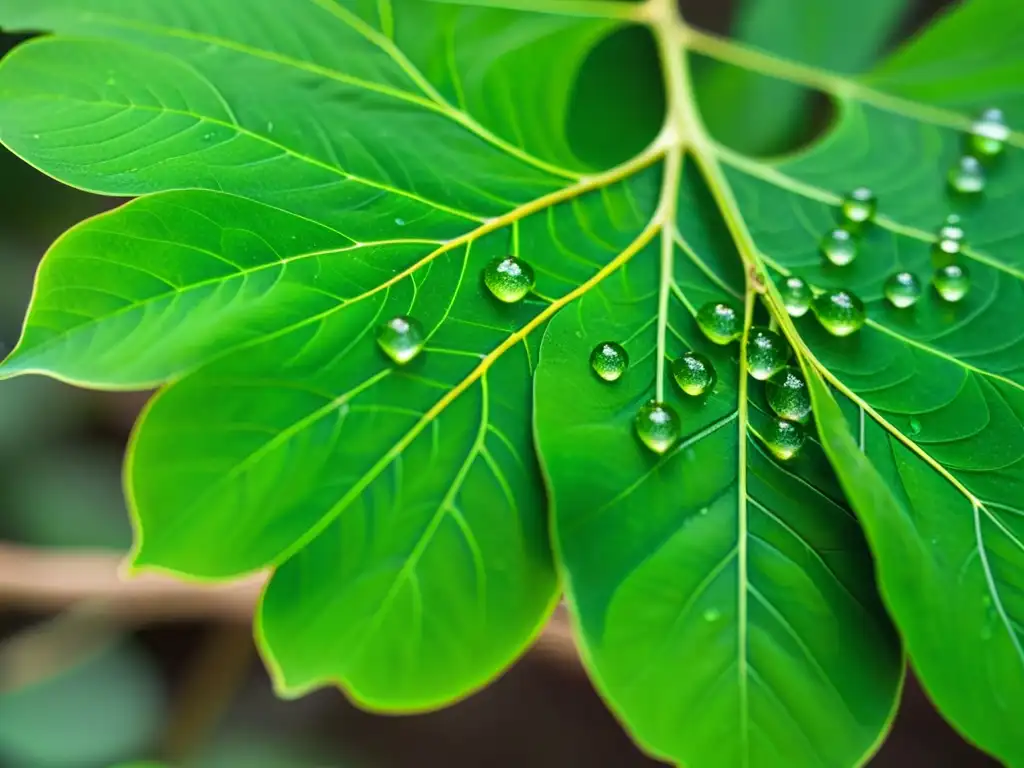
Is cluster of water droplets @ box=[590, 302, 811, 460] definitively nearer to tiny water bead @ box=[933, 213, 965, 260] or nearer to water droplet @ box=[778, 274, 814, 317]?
water droplet @ box=[778, 274, 814, 317]

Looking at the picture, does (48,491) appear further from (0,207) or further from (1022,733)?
(1022,733)

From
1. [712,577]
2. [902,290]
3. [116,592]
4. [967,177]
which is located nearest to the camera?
[712,577]

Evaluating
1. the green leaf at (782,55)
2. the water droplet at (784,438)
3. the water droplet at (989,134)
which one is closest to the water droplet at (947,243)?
the water droplet at (989,134)

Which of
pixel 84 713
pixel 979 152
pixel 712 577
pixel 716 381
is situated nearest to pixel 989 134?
pixel 979 152

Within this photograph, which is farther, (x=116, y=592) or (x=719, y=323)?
(x=116, y=592)

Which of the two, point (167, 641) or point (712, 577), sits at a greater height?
point (712, 577)

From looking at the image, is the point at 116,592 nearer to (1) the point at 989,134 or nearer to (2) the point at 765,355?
(2) the point at 765,355

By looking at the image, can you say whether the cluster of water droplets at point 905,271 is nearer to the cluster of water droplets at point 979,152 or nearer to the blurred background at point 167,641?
the cluster of water droplets at point 979,152
